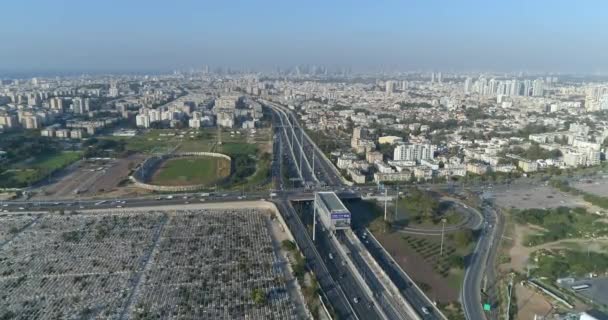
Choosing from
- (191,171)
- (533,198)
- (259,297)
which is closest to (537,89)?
(533,198)

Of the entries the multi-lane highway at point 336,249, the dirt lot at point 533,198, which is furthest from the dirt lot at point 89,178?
the dirt lot at point 533,198

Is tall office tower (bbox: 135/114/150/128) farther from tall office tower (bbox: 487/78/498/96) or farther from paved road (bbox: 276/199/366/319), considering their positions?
tall office tower (bbox: 487/78/498/96)

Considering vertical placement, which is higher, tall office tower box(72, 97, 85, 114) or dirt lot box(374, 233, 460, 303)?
tall office tower box(72, 97, 85, 114)

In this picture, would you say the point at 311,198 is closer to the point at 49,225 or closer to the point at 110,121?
the point at 49,225

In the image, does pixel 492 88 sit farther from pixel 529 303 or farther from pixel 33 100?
pixel 529 303

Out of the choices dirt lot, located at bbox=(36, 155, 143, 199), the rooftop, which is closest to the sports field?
dirt lot, located at bbox=(36, 155, 143, 199)

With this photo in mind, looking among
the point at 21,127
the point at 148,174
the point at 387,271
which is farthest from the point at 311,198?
the point at 21,127

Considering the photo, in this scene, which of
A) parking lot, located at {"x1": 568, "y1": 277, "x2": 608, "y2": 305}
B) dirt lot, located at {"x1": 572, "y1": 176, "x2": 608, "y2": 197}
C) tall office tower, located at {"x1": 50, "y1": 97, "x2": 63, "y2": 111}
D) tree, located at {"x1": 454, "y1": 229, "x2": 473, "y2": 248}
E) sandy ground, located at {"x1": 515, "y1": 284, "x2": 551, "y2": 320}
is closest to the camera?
sandy ground, located at {"x1": 515, "y1": 284, "x2": 551, "y2": 320}
